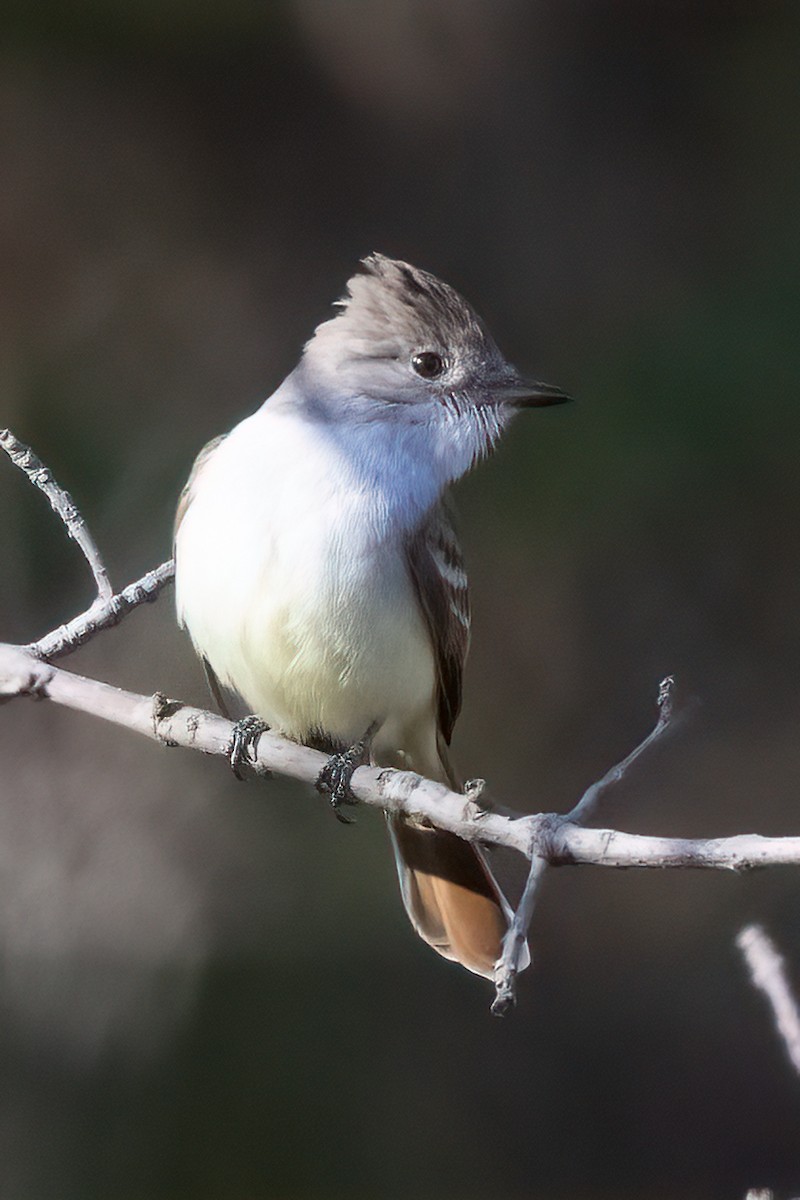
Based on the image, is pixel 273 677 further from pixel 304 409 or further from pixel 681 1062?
pixel 681 1062

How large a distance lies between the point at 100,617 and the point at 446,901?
0.30m

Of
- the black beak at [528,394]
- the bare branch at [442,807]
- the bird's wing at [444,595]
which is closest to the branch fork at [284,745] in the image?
the bare branch at [442,807]

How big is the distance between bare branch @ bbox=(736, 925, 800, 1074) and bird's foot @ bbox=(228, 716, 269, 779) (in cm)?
34

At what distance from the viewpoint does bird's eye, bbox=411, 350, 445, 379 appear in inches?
38.3

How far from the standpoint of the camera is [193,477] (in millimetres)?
948

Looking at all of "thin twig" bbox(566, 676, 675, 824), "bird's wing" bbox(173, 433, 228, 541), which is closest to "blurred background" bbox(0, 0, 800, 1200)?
"bird's wing" bbox(173, 433, 228, 541)

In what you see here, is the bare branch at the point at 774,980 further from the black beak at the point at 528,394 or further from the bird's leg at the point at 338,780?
the black beak at the point at 528,394

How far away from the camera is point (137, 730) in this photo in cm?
90

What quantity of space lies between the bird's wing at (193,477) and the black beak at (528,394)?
0.19 metres

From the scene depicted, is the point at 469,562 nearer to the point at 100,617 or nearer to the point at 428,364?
the point at 428,364

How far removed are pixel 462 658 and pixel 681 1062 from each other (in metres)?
0.30

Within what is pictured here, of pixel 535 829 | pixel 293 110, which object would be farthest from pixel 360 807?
pixel 293 110

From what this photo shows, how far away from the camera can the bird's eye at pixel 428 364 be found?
0.97m

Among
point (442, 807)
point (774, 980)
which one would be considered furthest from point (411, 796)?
point (774, 980)
